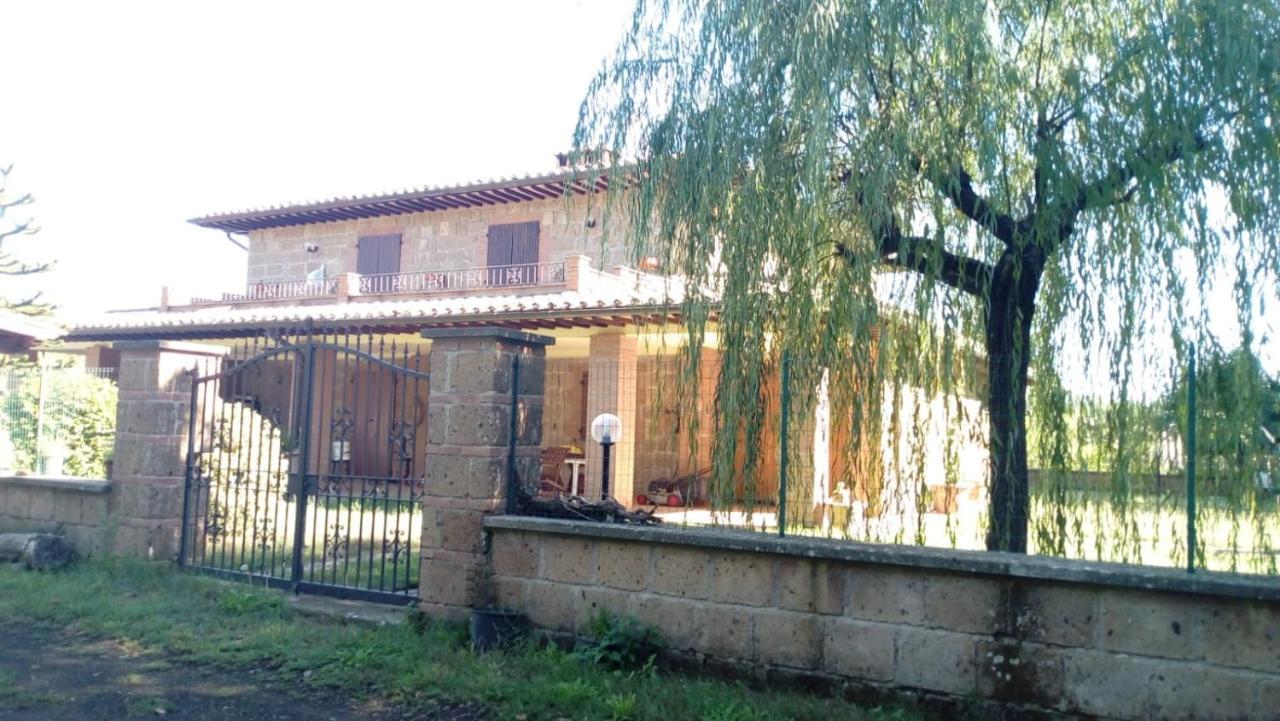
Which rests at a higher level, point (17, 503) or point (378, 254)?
point (378, 254)

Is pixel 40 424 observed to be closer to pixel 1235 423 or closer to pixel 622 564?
→ pixel 622 564

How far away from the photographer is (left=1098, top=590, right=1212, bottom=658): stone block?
4.21m

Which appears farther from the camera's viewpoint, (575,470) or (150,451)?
(575,470)

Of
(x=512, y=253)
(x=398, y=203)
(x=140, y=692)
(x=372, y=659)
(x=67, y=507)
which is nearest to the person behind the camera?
(x=140, y=692)

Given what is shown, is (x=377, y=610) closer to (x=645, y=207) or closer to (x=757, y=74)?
(x=645, y=207)

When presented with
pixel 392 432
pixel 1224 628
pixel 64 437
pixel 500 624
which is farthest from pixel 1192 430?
pixel 64 437

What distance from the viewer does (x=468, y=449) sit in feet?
20.9

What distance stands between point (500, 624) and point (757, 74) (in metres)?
3.79

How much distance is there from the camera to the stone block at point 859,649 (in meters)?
4.88

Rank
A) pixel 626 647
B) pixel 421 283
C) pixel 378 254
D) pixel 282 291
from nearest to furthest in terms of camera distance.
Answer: pixel 626 647 < pixel 421 283 < pixel 282 291 < pixel 378 254

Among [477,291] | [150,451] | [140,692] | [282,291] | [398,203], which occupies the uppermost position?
[398,203]

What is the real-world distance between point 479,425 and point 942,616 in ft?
10.0

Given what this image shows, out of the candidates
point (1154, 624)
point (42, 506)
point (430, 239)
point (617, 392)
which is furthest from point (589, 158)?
point (430, 239)

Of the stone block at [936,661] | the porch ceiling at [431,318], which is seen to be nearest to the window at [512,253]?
the porch ceiling at [431,318]
